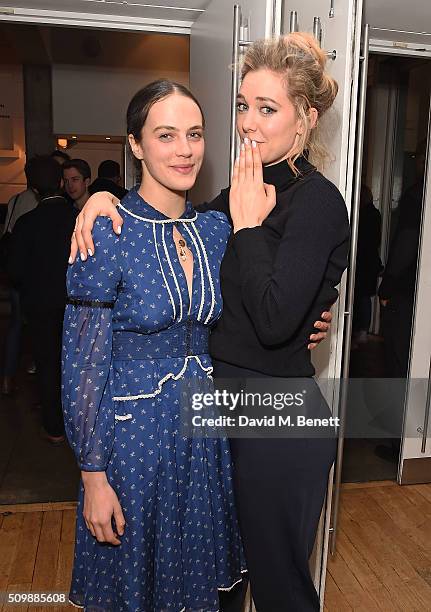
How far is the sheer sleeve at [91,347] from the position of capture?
1.38 meters

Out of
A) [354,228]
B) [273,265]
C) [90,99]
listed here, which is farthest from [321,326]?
[90,99]

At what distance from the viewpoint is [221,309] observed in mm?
1554

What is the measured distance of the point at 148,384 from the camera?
1.48 meters

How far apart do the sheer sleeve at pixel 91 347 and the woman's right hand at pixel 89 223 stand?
0.05 ft

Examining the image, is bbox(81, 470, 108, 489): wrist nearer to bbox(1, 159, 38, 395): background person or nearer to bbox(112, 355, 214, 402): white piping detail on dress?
bbox(112, 355, 214, 402): white piping detail on dress

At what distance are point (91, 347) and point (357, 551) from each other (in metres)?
1.90

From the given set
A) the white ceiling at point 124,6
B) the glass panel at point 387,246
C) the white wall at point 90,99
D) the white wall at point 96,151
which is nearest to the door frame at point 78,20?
the white ceiling at point 124,6

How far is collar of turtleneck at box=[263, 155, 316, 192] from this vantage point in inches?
60.7

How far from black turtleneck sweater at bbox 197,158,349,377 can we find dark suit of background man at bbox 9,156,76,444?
80.4 inches

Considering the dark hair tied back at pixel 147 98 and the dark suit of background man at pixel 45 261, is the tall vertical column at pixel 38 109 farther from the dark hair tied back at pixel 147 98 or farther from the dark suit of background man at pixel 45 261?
the dark hair tied back at pixel 147 98

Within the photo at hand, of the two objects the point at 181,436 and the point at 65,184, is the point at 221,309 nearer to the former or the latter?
the point at 181,436

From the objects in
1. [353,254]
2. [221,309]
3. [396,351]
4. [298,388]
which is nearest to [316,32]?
[353,254]

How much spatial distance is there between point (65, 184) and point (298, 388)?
3.01 meters

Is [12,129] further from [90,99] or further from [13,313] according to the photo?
[13,313]
